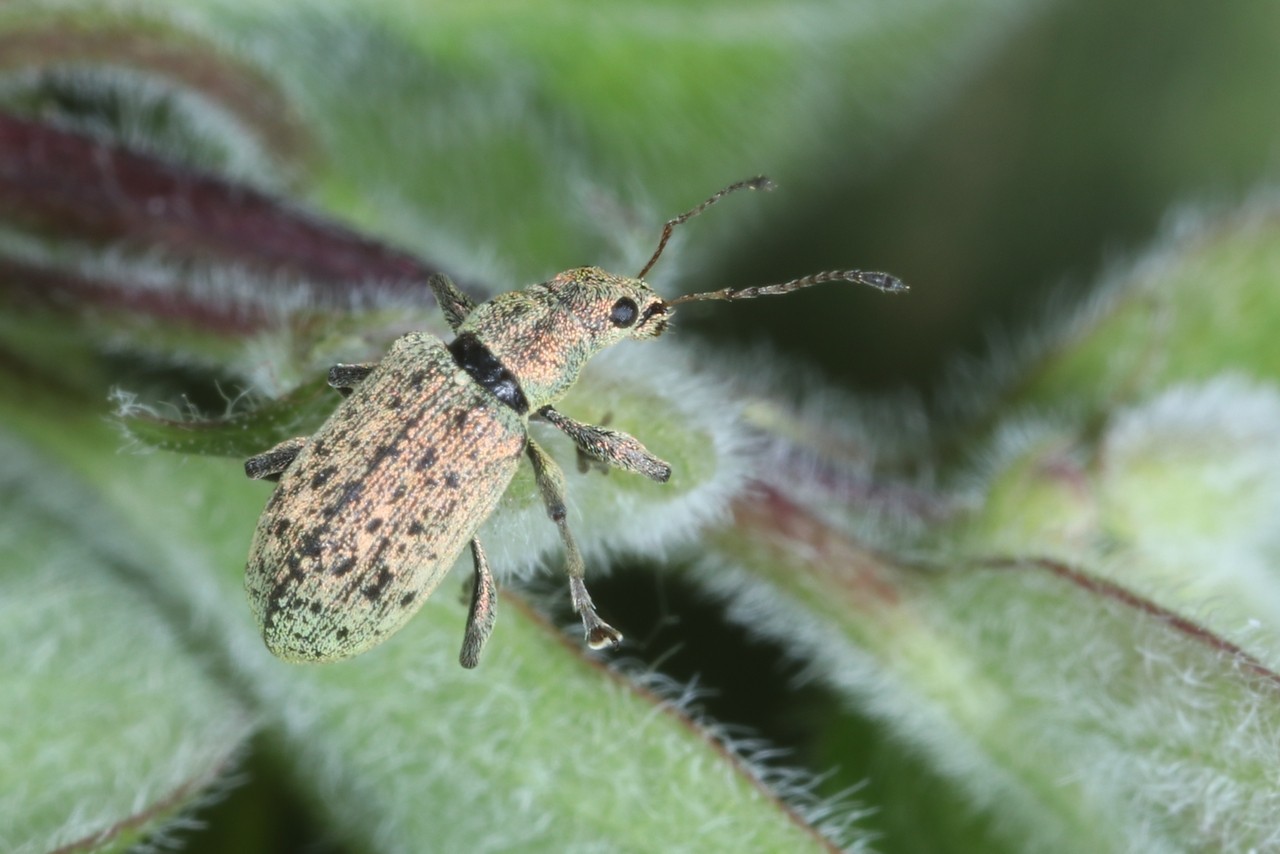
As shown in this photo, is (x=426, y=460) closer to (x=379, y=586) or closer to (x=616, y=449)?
(x=379, y=586)

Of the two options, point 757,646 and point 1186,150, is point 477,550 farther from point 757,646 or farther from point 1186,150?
point 1186,150

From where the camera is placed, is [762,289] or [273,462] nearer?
[273,462]

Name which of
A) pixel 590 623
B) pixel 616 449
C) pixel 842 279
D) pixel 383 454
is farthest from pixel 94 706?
pixel 842 279

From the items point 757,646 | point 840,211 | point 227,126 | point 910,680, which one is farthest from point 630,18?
point 910,680

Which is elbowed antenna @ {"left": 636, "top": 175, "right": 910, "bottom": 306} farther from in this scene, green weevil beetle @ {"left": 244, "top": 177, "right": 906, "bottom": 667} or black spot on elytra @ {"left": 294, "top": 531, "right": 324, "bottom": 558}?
black spot on elytra @ {"left": 294, "top": 531, "right": 324, "bottom": 558}

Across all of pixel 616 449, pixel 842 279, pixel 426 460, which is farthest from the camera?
pixel 842 279

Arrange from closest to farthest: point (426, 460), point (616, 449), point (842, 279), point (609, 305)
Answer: point (616, 449) < point (426, 460) < point (842, 279) < point (609, 305)

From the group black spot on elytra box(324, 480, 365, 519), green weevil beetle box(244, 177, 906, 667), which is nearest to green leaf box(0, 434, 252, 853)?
green weevil beetle box(244, 177, 906, 667)
